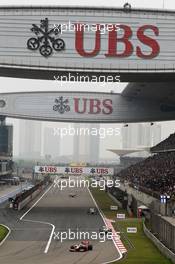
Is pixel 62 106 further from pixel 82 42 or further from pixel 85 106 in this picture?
pixel 82 42

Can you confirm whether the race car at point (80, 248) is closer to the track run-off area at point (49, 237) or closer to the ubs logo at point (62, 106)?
the track run-off area at point (49, 237)

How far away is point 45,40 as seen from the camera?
46156mm

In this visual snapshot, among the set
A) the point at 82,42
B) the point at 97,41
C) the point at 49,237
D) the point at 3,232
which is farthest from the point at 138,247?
the point at 82,42

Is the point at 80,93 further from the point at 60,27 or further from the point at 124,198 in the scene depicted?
the point at 60,27

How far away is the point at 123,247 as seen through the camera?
124 ft

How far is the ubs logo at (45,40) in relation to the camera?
4591 cm

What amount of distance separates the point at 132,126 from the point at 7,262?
202 feet

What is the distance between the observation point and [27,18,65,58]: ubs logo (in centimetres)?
4591
